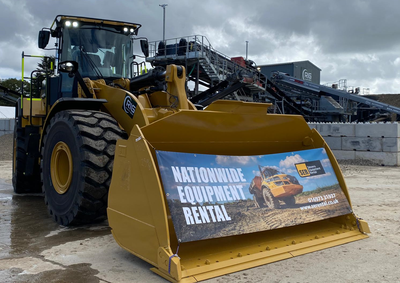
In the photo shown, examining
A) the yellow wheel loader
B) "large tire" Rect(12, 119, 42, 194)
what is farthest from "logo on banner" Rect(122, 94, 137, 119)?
"large tire" Rect(12, 119, 42, 194)

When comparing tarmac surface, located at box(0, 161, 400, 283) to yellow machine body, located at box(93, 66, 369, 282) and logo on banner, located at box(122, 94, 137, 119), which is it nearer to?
yellow machine body, located at box(93, 66, 369, 282)

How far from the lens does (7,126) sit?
24.3m

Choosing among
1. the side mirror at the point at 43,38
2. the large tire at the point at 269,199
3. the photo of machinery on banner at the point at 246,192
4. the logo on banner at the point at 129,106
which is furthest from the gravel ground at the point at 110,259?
the side mirror at the point at 43,38

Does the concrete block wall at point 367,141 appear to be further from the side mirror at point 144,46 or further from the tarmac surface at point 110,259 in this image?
the side mirror at point 144,46

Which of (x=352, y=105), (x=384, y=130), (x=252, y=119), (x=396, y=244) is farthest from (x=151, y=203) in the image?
(x=352, y=105)

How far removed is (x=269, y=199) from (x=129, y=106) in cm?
185

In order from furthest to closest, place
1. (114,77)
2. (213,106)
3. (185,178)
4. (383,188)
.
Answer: (383,188) < (114,77) < (213,106) < (185,178)

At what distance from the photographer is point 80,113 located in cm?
Answer: 459

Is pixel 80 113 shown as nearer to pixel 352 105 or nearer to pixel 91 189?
pixel 91 189

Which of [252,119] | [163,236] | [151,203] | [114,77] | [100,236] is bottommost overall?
[100,236]

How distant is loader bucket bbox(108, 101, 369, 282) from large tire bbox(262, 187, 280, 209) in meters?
0.07

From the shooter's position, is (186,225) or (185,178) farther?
(185,178)

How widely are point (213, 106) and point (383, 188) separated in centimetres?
547

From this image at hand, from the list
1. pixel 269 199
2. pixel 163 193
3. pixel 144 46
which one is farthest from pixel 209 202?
pixel 144 46
